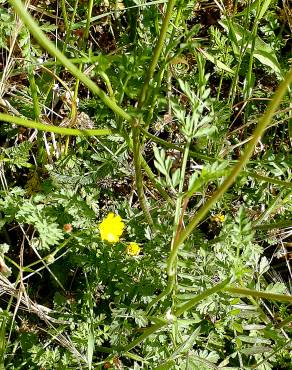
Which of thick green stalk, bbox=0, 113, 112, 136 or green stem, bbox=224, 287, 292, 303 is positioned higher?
thick green stalk, bbox=0, 113, 112, 136

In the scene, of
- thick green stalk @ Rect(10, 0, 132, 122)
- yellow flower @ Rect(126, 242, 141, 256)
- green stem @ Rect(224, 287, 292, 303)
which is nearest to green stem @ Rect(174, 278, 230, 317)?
green stem @ Rect(224, 287, 292, 303)

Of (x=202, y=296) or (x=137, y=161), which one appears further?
(x=137, y=161)

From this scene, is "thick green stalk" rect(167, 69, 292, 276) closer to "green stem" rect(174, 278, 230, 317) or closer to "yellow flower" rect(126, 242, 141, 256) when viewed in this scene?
"green stem" rect(174, 278, 230, 317)

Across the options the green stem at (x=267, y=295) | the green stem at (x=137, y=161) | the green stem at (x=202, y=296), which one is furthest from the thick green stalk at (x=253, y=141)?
the green stem at (x=137, y=161)

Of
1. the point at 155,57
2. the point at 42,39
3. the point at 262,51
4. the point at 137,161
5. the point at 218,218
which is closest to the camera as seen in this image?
the point at 42,39

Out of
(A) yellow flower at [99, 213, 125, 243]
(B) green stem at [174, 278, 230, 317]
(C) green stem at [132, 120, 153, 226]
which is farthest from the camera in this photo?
(A) yellow flower at [99, 213, 125, 243]

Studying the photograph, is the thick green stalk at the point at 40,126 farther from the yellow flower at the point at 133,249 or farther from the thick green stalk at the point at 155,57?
the yellow flower at the point at 133,249

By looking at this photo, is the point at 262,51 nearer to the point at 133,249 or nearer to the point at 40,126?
the point at 133,249

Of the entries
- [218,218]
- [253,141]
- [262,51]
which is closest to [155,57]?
[253,141]
